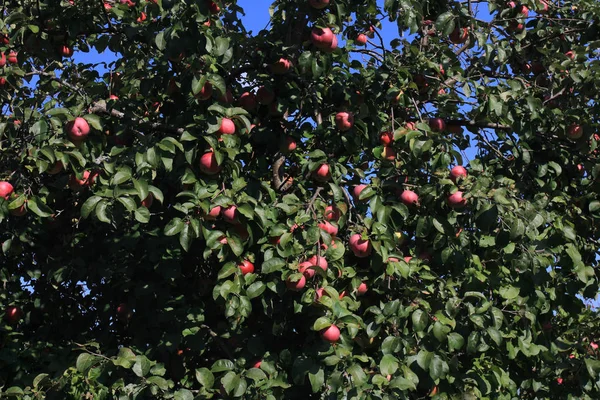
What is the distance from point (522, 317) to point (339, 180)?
1.04 m

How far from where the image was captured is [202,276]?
3891 mm

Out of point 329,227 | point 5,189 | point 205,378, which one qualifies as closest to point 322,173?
point 329,227

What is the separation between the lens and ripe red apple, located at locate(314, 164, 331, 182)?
11.6 ft

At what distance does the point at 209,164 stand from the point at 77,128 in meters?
0.57

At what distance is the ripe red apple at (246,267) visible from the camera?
3.30 m

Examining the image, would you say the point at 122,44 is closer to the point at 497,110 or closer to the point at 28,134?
the point at 28,134

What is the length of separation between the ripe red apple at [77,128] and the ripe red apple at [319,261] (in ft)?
3.50

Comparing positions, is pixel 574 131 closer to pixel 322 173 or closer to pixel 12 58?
pixel 322 173

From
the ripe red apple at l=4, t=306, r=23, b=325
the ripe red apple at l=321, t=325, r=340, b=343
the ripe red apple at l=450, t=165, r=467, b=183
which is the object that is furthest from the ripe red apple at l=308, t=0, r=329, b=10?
the ripe red apple at l=4, t=306, r=23, b=325

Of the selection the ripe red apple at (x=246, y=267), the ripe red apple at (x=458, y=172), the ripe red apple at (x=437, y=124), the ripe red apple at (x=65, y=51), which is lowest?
the ripe red apple at (x=246, y=267)

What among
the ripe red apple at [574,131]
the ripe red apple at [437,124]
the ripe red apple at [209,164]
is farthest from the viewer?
the ripe red apple at [574,131]

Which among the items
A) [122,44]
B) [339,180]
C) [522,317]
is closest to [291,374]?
[339,180]

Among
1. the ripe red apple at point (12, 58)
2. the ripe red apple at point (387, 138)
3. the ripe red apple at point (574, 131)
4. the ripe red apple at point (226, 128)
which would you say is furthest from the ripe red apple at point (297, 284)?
the ripe red apple at point (12, 58)

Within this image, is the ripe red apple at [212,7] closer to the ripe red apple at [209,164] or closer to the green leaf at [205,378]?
the ripe red apple at [209,164]
